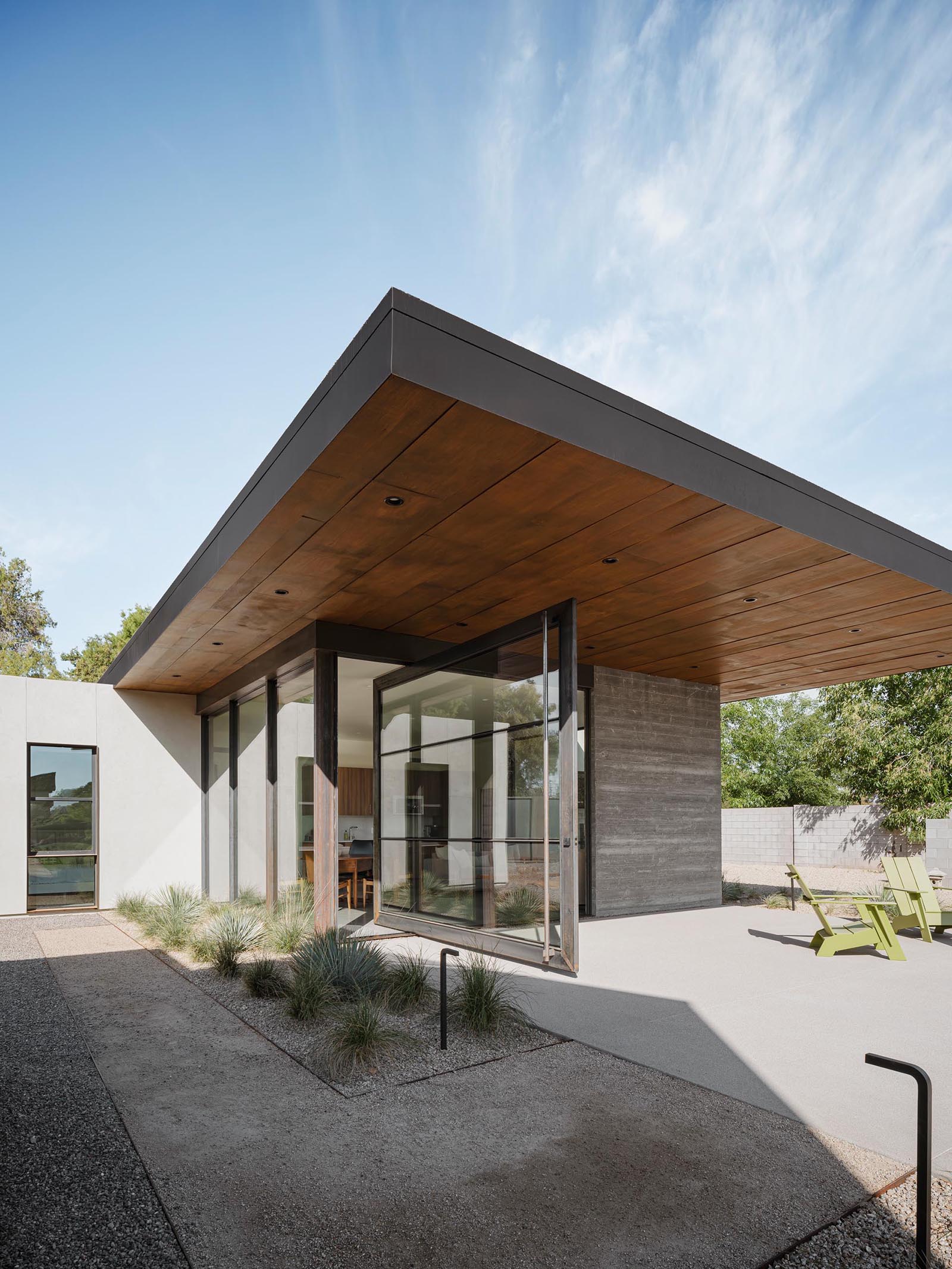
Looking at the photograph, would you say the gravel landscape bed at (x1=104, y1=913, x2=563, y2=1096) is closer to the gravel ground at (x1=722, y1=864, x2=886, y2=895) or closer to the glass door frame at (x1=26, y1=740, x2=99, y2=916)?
the glass door frame at (x1=26, y1=740, x2=99, y2=916)

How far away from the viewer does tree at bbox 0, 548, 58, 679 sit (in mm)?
33281

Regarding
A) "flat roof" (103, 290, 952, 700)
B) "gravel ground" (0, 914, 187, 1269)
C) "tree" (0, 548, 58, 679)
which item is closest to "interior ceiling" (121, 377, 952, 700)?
"flat roof" (103, 290, 952, 700)

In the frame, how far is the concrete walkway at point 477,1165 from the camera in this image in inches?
115

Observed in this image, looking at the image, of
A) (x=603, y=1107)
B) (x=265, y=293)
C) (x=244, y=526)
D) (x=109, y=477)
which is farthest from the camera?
(x=109, y=477)

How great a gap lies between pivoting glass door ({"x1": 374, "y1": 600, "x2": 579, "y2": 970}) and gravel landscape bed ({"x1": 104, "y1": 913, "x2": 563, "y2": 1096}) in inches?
59.4

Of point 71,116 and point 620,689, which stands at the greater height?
point 71,116

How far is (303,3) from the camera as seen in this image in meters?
8.95

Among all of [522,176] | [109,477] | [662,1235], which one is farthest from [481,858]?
[109,477]

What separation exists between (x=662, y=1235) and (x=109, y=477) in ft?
97.3

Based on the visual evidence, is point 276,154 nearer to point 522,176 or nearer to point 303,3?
point 303,3

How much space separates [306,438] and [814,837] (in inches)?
766

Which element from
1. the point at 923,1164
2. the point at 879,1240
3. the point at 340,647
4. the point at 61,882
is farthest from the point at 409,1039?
the point at 61,882

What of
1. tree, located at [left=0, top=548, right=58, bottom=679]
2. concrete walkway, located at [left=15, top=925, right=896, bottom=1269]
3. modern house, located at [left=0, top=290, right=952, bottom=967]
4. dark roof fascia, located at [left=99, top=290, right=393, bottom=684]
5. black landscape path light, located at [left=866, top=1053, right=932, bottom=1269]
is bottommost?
concrete walkway, located at [left=15, top=925, right=896, bottom=1269]

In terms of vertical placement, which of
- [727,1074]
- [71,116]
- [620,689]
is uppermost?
[71,116]
